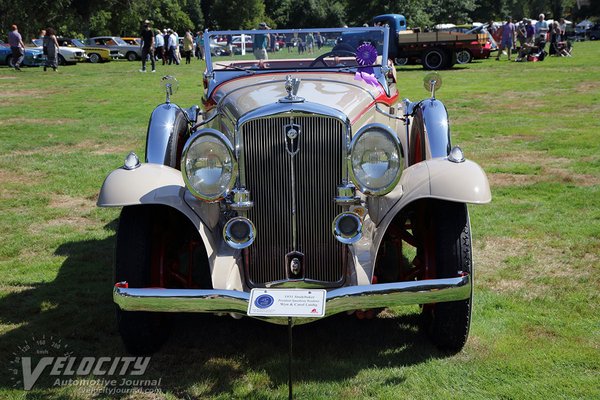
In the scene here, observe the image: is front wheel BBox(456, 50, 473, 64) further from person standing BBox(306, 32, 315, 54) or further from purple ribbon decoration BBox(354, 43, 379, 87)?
purple ribbon decoration BBox(354, 43, 379, 87)

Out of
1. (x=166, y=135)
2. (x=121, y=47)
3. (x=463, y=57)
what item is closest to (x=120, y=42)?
(x=121, y=47)

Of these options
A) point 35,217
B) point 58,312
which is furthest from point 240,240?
point 35,217

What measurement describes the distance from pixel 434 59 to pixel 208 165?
21.3 m

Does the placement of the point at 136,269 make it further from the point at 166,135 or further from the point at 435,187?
the point at 435,187

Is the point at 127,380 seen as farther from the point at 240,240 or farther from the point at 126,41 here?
the point at 126,41

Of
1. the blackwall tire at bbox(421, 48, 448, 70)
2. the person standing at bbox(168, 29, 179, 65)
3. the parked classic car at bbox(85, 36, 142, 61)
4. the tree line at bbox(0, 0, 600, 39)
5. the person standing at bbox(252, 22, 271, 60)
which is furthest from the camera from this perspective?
the tree line at bbox(0, 0, 600, 39)

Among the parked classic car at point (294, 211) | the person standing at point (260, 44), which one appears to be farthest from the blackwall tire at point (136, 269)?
the person standing at point (260, 44)

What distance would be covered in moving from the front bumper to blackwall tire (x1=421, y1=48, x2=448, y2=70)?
21296 mm

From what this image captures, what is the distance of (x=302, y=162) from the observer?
12.0ft

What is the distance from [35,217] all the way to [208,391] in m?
3.91

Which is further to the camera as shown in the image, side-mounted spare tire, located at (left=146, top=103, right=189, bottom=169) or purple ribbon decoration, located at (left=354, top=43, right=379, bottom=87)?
purple ribbon decoration, located at (left=354, top=43, right=379, bottom=87)

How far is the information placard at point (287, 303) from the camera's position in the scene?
3.09 metres

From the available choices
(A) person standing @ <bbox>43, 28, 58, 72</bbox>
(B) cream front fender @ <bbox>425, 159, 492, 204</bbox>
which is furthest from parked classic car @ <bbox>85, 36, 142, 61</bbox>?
(B) cream front fender @ <bbox>425, 159, 492, 204</bbox>

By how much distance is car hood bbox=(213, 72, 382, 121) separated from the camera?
4094 millimetres
